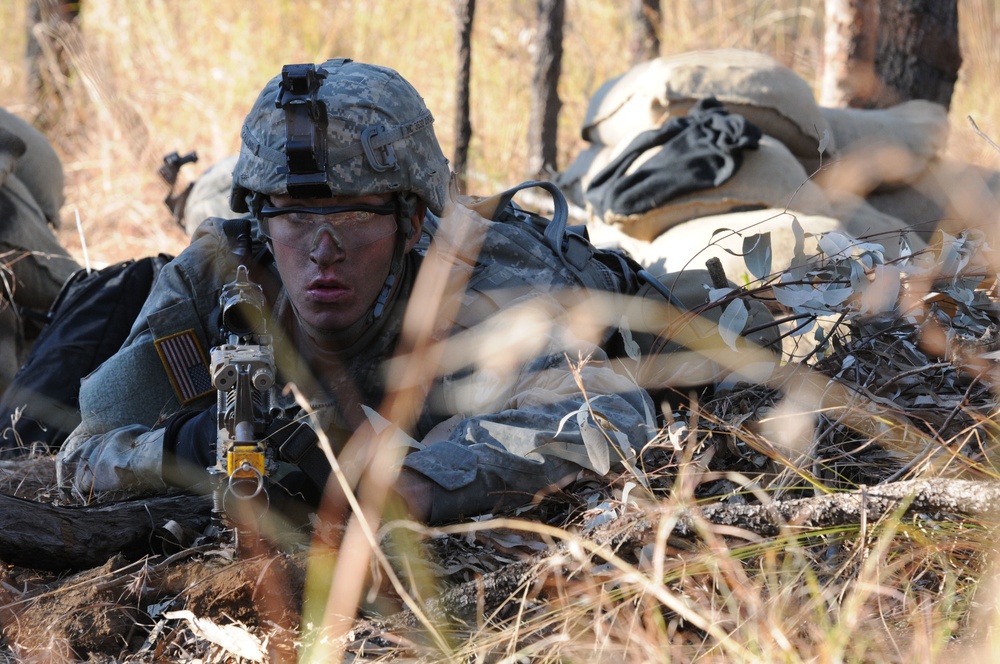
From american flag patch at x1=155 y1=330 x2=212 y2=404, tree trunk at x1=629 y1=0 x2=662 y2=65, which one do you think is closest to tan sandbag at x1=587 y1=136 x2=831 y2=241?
american flag patch at x1=155 y1=330 x2=212 y2=404

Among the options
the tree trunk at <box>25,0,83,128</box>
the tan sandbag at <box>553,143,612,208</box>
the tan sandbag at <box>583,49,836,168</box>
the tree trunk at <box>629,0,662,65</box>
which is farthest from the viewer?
the tree trunk at <box>25,0,83,128</box>

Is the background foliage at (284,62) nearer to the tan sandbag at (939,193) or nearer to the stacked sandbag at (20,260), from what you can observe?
the stacked sandbag at (20,260)

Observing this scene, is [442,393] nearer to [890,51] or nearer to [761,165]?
[761,165]

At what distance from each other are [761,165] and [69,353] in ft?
8.70

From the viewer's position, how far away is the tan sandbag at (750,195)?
13.6ft

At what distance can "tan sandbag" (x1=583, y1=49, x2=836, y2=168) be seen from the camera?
449 centimetres

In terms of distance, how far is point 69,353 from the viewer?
3.52 m

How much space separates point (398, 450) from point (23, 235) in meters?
3.06

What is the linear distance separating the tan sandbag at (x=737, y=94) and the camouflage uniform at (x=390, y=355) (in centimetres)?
196

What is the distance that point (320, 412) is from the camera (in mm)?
2535

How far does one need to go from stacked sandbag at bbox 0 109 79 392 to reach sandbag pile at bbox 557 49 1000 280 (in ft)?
7.63

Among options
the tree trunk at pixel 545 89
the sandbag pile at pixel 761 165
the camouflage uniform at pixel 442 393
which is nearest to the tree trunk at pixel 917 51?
the sandbag pile at pixel 761 165

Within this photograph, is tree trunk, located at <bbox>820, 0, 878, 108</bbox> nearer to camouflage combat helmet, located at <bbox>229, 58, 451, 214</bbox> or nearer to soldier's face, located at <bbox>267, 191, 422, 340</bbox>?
camouflage combat helmet, located at <bbox>229, 58, 451, 214</bbox>

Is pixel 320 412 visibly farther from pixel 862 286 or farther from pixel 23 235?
pixel 23 235
